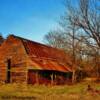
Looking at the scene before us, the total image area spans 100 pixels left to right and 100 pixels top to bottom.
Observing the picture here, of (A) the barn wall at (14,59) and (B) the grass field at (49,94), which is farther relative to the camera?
(A) the barn wall at (14,59)

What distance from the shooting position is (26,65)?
4031 cm

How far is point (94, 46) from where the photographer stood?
3931 centimetres

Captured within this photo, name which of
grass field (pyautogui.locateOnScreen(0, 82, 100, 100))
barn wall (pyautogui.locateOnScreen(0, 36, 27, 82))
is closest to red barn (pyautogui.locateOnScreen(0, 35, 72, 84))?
barn wall (pyautogui.locateOnScreen(0, 36, 27, 82))

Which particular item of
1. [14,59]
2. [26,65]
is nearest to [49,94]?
[26,65]

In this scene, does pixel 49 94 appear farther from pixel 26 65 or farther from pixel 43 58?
pixel 43 58

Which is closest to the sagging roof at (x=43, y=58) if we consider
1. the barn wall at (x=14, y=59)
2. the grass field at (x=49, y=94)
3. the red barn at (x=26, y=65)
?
the red barn at (x=26, y=65)

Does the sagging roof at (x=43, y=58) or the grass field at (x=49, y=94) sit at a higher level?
the sagging roof at (x=43, y=58)

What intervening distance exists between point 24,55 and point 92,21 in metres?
11.1

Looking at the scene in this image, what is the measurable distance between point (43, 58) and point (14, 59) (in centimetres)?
494

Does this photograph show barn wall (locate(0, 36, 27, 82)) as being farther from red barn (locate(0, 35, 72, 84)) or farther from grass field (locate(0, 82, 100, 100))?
grass field (locate(0, 82, 100, 100))

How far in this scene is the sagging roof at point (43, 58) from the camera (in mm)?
41572

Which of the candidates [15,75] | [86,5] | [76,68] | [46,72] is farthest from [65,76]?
[86,5]

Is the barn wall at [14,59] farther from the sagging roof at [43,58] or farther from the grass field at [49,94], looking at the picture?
the grass field at [49,94]

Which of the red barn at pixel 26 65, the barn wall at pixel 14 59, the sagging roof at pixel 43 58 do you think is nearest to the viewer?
the red barn at pixel 26 65
